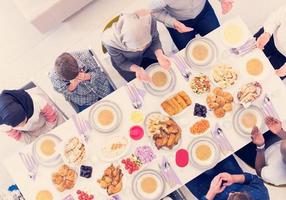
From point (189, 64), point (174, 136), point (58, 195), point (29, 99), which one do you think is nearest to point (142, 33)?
point (189, 64)

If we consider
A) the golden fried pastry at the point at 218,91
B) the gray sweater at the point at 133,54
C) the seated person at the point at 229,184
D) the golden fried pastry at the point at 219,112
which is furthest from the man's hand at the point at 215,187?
the gray sweater at the point at 133,54

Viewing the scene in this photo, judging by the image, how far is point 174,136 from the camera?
8.63ft

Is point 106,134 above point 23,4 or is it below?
below

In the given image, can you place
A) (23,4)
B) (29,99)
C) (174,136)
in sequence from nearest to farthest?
(174,136), (29,99), (23,4)

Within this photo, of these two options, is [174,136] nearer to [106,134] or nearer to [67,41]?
[106,134]

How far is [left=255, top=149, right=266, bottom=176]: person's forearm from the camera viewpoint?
2.81m

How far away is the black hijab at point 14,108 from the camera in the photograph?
272 cm

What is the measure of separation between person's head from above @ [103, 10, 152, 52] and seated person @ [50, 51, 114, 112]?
10.4 inches

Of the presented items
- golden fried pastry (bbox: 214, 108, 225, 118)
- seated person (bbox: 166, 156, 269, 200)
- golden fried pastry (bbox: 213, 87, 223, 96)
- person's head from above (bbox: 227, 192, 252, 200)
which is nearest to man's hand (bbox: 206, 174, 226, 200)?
seated person (bbox: 166, 156, 269, 200)

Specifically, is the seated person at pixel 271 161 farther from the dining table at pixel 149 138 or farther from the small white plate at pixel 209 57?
the small white plate at pixel 209 57

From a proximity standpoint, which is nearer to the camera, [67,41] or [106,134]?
[106,134]

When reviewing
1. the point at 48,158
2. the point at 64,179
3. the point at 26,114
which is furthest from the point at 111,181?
the point at 26,114

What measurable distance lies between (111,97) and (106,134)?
0.21m

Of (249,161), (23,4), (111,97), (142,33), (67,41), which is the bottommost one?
(249,161)
